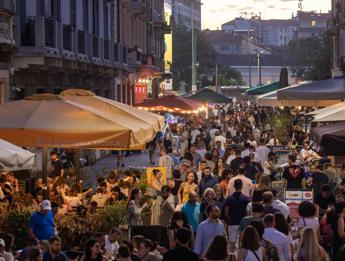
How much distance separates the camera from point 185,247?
416 inches

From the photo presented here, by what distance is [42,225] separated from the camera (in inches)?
500

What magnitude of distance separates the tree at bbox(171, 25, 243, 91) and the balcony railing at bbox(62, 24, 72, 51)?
77881 millimetres

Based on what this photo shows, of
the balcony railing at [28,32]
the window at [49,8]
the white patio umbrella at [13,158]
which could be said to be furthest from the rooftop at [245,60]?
the white patio umbrella at [13,158]

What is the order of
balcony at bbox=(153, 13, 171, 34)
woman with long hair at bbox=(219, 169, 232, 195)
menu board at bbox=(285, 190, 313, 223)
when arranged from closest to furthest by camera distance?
menu board at bbox=(285, 190, 313, 223)
woman with long hair at bbox=(219, 169, 232, 195)
balcony at bbox=(153, 13, 171, 34)

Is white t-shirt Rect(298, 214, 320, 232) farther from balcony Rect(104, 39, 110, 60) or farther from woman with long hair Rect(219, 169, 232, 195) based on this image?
balcony Rect(104, 39, 110, 60)

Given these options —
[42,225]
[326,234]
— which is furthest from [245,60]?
[42,225]

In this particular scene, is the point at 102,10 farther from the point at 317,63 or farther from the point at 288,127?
the point at 317,63

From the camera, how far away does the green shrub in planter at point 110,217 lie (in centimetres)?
1359

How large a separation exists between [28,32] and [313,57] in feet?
254

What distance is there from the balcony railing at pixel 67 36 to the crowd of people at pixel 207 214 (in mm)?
7722

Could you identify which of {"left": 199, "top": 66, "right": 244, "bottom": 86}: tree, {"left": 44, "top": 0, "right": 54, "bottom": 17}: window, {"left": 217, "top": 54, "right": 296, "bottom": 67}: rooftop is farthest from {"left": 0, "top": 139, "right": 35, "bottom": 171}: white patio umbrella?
{"left": 217, "top": 54, "right": 296, "bottom": 67}: rooftop

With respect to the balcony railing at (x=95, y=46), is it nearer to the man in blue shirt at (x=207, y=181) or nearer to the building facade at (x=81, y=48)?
the building facade at (x=81, y=48)

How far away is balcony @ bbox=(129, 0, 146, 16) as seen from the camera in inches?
2003

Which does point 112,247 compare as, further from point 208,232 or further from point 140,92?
point 140,92
